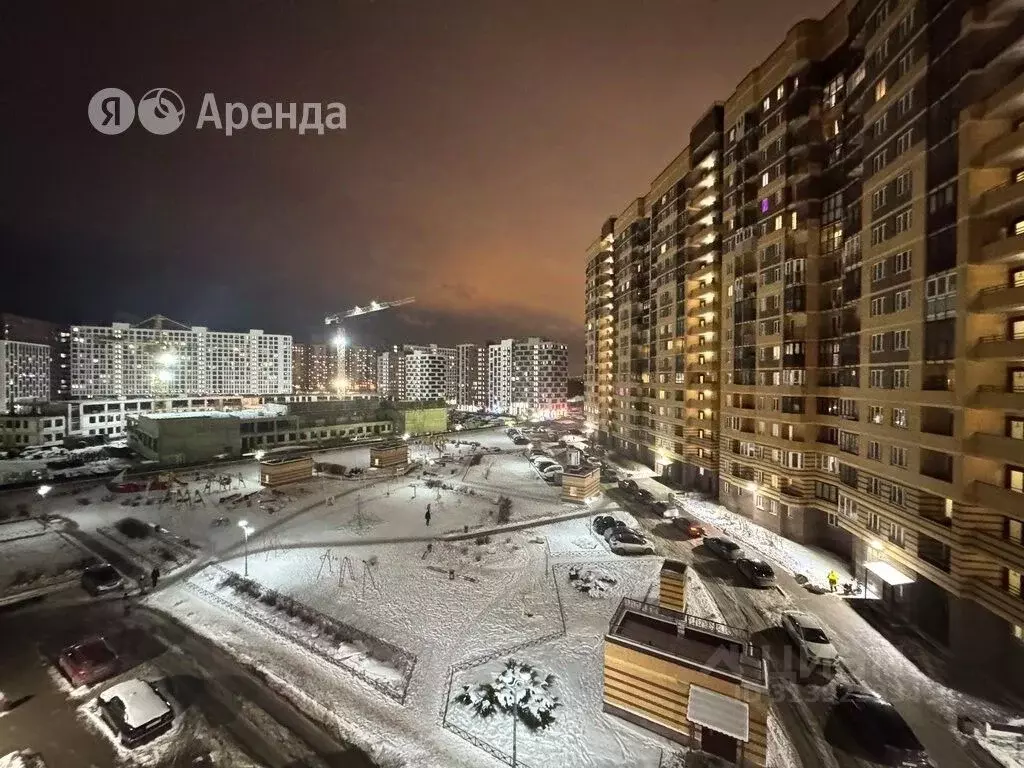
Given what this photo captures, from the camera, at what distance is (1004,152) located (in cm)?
1822

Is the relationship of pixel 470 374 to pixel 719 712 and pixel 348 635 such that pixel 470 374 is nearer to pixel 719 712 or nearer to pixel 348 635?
pixel 348 635

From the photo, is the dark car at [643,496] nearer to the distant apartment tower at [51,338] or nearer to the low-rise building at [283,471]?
the low-rise building at [283,471]

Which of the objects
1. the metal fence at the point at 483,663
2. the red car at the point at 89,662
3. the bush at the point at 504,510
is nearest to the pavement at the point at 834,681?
the metal fence at the point at 483,663

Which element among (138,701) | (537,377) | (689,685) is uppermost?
(537,377)

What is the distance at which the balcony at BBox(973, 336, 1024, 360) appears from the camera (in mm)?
17438

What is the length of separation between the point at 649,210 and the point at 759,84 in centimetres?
2702

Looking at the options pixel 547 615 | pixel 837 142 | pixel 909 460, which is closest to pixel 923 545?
pixel 909 460

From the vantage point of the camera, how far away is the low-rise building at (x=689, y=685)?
44.5 feet

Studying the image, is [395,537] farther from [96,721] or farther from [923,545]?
[923,545]

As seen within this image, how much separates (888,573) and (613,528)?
642 inches

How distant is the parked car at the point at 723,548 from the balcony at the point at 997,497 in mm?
13869

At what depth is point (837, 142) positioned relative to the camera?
32.0 meters

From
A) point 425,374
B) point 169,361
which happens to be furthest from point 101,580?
point 425,374

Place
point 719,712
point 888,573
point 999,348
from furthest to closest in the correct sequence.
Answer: point 888,573 < point 999,348 < point 719,712
